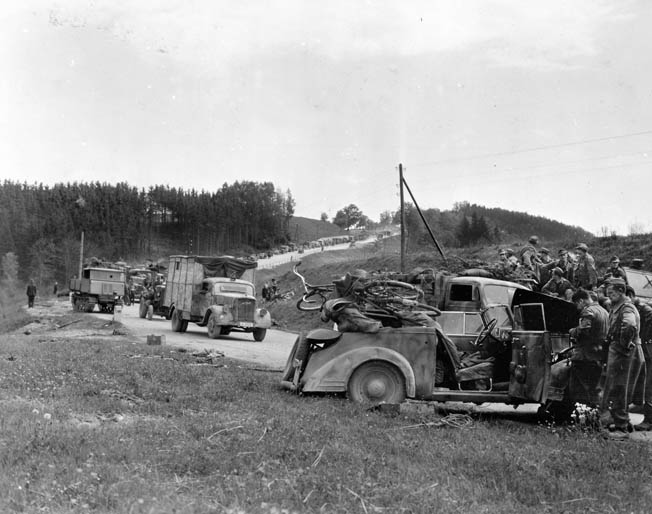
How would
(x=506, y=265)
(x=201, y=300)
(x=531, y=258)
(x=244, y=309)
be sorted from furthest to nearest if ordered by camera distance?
(x=201, y=300) → (x=244, y=309) → (x=531, y=258) → (x=506, y=265)

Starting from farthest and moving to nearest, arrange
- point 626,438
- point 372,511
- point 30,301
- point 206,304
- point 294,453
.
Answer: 1. point 30,301
2. point 206,304
3. point 626,438
4. point 294,453
5. point 372,511

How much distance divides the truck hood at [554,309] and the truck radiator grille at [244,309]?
1496 cm

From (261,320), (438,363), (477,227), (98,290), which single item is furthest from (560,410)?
(477,227)

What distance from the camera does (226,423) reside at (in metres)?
7.32

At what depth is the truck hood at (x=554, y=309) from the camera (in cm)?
952

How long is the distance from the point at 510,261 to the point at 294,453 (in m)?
12.5

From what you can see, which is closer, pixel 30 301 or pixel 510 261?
pixel 510 261

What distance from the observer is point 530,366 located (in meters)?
8.62

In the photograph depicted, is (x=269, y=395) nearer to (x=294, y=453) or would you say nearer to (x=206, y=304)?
(x=294, y=453)

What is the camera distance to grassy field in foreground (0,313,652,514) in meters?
5.02

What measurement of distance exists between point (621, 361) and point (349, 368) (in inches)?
127

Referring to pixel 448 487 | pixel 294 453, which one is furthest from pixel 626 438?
pixel 294 453

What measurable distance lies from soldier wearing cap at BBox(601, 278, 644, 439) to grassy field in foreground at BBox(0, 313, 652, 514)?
0.58 meters

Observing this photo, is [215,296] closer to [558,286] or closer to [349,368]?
[558,286]
